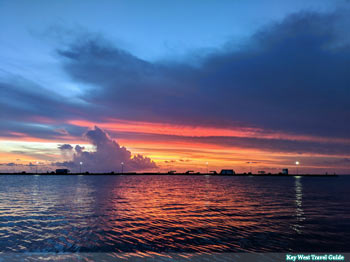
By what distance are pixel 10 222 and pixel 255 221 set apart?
3480cm

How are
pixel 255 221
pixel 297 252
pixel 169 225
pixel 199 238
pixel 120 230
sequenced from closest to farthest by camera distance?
1. pixel 297 252
2. pixel 199 238
3. pixel 120 230
4. pixel 169 225
5. pixel 255 221

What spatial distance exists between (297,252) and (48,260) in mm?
21679

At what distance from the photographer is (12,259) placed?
2039 centimetres

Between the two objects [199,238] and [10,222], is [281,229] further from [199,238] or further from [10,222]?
[10,222]

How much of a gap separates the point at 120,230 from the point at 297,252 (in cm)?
1955

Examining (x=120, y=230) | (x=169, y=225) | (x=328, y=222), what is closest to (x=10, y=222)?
(x=120, y=230)

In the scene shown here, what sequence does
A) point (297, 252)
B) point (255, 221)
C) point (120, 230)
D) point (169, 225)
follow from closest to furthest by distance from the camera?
point (297, 252), point (120, 230), point (169, 225), point (255, 221)

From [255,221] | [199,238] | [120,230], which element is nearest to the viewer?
[199,238]

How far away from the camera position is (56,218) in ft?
126

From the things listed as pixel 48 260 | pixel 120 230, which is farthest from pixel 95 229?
pixel 48 260

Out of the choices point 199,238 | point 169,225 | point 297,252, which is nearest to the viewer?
point 297,252

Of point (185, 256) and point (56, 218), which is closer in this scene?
point (185, 256)

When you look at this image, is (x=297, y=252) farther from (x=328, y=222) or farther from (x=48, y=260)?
(x=48, y=260)

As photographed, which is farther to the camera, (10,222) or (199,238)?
(10,222)
